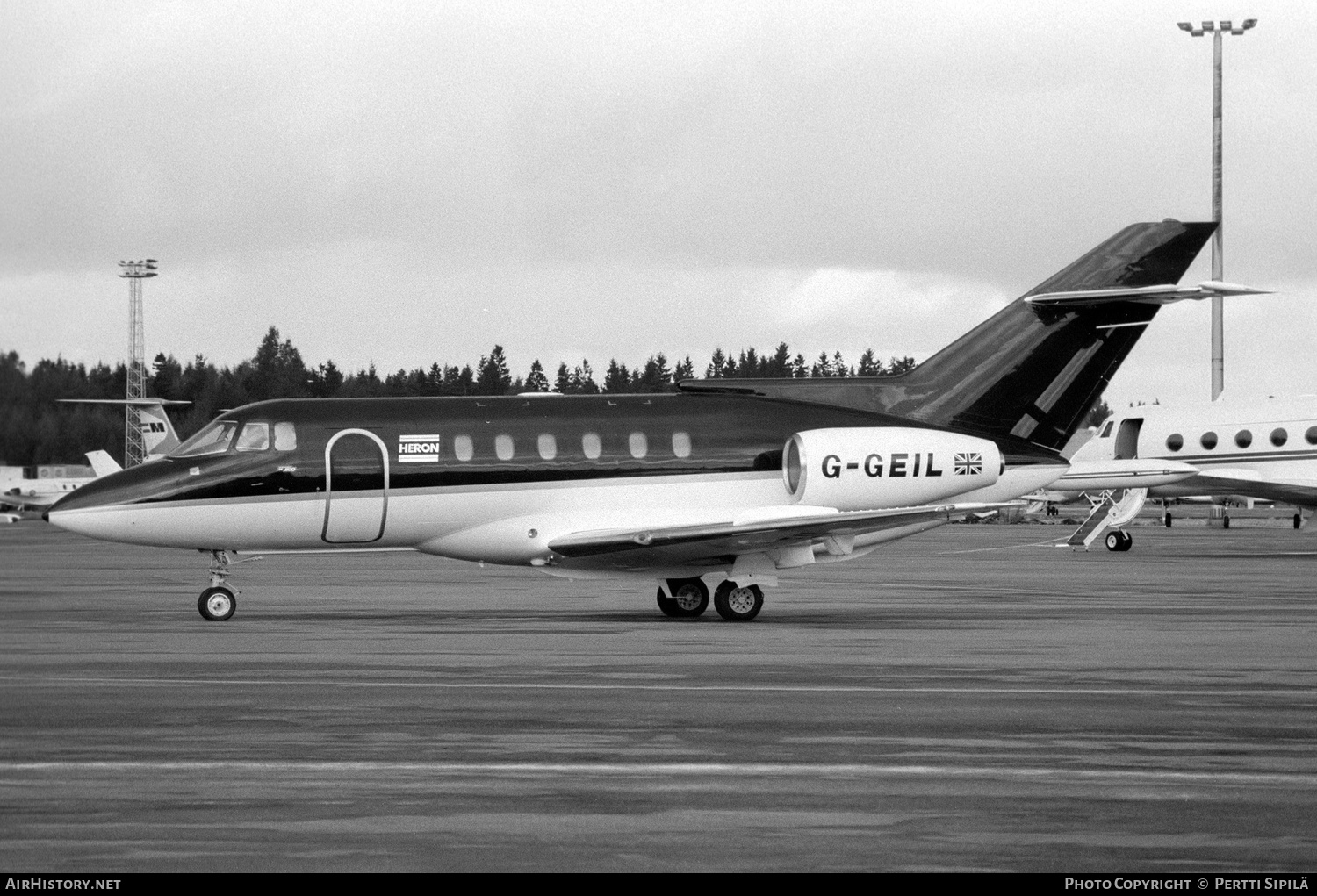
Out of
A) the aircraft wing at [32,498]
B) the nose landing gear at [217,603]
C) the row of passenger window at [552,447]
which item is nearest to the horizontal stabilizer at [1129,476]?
the row of passenger window at [552,447]

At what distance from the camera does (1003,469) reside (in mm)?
24141

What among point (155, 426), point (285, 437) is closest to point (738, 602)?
point (285, 437)

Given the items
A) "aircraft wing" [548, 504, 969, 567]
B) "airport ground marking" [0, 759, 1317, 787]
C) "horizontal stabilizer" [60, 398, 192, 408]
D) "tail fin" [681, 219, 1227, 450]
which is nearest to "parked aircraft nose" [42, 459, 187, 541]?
"horizontal stabilizer" [60, 398, 192, 408]

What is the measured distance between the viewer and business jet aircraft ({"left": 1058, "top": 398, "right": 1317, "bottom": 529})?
45438 millimetres

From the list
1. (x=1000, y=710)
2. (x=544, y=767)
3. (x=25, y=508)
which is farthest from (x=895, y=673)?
(x=25, y=508)

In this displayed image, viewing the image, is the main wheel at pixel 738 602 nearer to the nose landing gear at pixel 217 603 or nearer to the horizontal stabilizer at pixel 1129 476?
the nose landing gear at pixel 217 603

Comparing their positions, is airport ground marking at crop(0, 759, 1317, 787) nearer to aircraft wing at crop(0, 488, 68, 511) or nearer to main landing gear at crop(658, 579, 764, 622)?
main landing gear at crop(658, 579, 764, 622)

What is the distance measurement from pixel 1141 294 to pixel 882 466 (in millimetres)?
4482

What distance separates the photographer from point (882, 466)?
23.2 metres

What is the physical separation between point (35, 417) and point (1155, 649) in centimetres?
1596

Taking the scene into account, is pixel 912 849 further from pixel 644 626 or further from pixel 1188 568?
pixel 1188 568

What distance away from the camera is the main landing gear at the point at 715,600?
22156 mm

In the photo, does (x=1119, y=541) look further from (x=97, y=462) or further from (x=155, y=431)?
(x=97, y=462)

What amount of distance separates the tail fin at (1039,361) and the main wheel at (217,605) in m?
7.08
